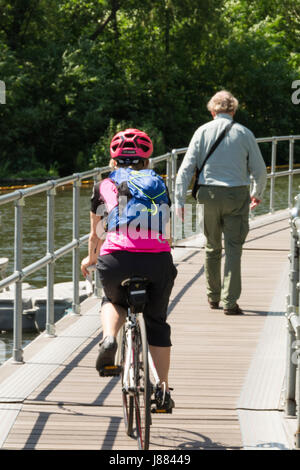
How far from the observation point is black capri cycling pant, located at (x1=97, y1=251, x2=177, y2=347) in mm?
4332

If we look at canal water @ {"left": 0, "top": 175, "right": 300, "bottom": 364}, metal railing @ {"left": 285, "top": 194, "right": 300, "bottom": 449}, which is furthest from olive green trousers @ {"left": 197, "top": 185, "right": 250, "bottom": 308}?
canal water @ {"left": 0, "top": 175, "right": 300, "bottom": 364}

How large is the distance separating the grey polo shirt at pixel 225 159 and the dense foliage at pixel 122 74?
105 ft

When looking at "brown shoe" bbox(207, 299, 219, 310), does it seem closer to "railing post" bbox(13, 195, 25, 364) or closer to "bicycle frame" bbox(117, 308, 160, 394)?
"railing post" bbox(13, 195, 25, 364)

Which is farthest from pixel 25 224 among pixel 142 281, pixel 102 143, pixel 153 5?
pixel 142 281

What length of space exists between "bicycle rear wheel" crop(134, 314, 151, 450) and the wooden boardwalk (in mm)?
308

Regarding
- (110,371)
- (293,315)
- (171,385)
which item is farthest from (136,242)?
(171,385)

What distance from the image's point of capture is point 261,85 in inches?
1944

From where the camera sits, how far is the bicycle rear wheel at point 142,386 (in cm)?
408

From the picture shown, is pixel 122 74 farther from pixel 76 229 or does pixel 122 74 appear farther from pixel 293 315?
pixel 293 315

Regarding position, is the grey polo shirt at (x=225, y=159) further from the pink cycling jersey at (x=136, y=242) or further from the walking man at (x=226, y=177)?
the pink cycling jersey at (x=136, y=242)

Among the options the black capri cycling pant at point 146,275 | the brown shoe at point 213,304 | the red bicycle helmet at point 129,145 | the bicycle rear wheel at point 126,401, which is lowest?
the brown shoe at point 213,304

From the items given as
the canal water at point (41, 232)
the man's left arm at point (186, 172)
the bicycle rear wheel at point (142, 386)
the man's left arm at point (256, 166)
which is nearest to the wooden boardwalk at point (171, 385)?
the bicycle rear wheel at point (142, 386)
